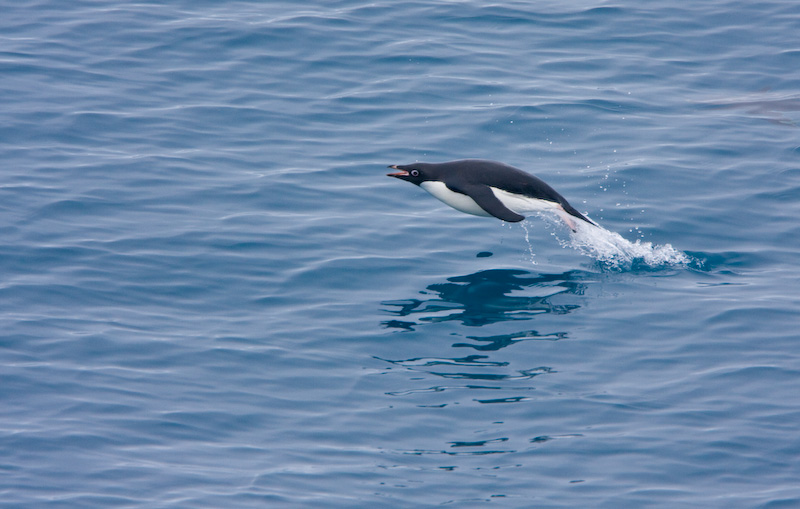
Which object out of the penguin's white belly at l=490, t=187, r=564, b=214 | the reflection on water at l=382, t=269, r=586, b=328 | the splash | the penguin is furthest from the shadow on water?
the penguin's white belly at l=490, t=187, r=564, b=214

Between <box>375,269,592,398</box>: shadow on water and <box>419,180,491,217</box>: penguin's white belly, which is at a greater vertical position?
<box>419,180,491,217</box>: penguin's white belly

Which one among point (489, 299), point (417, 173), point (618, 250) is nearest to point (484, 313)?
point (489, 299)

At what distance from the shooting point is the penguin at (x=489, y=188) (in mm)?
12805

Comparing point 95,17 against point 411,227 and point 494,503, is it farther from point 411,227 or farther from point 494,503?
point 494,503

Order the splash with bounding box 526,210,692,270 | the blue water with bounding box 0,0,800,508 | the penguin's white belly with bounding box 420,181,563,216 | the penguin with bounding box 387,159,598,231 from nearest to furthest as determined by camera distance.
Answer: the blue water with bounding box 0,0,800,508 < the splash with bounding box 526,210,692,270 < the penguin with bounding box 387,159,598,231 < the penguin's white belly with bounding box 420,181,563,216

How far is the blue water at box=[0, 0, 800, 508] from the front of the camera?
9125 mm

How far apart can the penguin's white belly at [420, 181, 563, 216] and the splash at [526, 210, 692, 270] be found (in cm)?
51

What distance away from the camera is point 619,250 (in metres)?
12.9

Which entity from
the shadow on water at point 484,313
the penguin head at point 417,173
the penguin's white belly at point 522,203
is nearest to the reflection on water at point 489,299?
the shadow on water at point 484,313

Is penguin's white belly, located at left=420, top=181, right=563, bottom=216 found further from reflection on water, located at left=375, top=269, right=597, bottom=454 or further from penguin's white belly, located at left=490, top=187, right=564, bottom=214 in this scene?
reflection on water, located at left=375, top=269, right=597, bottom=454

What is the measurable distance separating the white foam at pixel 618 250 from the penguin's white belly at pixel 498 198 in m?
0.51

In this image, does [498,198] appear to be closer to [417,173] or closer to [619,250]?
[417,173]

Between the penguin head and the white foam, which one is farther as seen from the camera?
the penguin head

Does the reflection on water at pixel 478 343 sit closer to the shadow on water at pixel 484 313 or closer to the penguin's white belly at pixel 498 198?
the shadow on water at pixel 484 313
